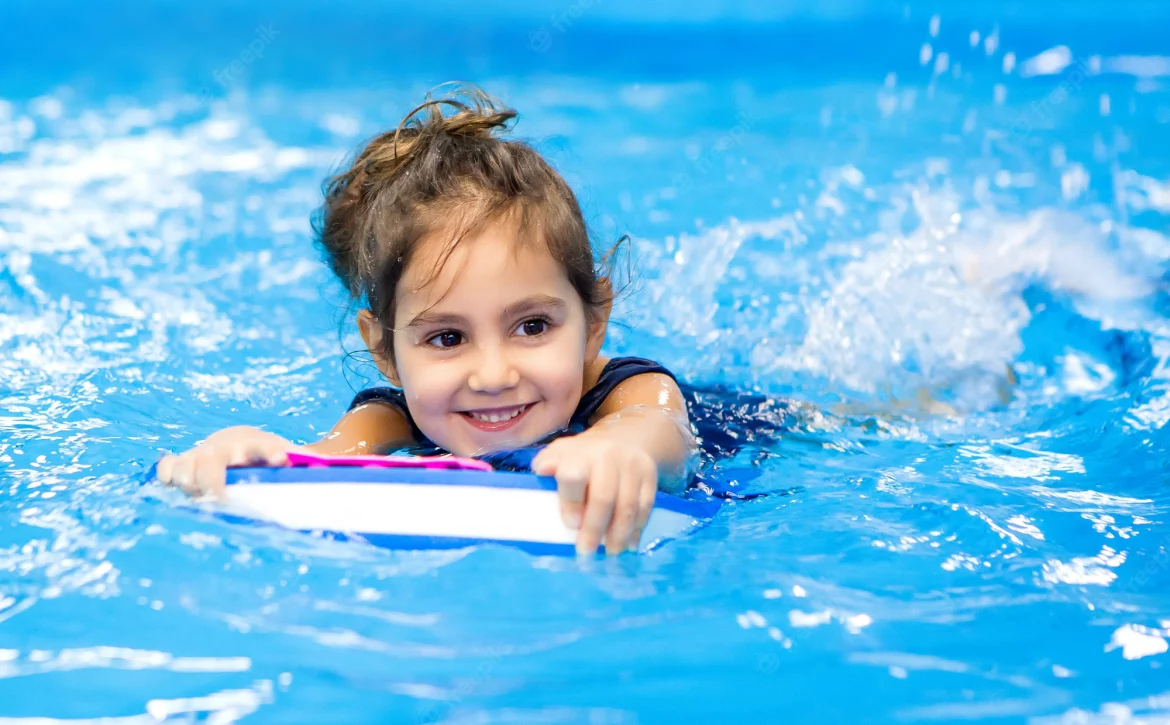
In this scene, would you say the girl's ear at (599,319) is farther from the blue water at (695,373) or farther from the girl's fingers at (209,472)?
the girl's fingers at (209,472)

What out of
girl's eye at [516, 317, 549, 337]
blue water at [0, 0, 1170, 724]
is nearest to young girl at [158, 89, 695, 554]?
girl's eye at [516, 317, 549, 337]

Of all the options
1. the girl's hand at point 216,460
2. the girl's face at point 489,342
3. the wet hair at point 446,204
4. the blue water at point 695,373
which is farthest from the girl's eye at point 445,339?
the blue water at point 695,373

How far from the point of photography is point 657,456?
207 cm

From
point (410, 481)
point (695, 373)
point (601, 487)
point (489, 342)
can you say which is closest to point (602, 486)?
point (601, 487)

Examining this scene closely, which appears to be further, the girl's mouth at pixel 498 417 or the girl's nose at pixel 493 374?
the girl's mouth at pixel 498 417

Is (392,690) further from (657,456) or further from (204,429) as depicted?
(204,429)

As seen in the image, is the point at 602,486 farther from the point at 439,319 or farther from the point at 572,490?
the point at 439,319

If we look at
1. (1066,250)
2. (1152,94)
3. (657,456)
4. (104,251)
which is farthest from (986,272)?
(1152,94)

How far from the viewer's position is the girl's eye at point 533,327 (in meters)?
2.19

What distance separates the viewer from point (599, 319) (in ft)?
8.04

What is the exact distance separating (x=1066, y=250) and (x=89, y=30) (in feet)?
24.1

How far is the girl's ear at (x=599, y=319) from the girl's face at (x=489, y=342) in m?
0.11

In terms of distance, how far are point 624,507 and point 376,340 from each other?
0.82m

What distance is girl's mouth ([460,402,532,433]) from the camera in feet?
7.36
